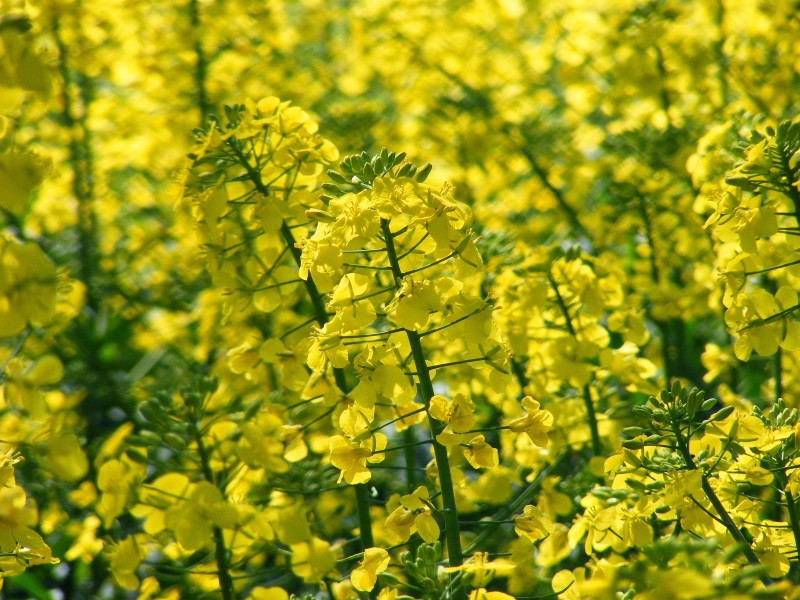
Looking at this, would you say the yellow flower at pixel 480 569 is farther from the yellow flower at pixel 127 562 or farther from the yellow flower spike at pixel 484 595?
the yellow flower at pixel 127 562

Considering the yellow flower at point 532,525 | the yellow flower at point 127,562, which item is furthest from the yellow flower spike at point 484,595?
the yellow flower at point 127,562

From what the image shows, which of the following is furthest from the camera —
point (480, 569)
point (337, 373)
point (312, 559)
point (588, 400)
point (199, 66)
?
point (199, 66)

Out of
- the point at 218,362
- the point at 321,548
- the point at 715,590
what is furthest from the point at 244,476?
the point at 218,362

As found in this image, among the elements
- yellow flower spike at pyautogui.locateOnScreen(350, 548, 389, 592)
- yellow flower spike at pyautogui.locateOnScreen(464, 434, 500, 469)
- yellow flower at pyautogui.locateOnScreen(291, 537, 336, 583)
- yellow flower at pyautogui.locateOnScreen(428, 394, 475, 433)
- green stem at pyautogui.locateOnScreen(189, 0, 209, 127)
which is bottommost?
yellow flower at pyautogui.locateOnScreen(291, 537, 336, 583)

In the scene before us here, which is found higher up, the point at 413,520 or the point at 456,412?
the point at 456,412

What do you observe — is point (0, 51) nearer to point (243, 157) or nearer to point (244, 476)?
point (243, 157)

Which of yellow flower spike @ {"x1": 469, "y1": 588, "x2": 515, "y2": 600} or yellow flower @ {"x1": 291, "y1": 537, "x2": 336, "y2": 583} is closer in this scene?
yellow flower spike @ {"x1": 469, "y1": 588, "x2": 515, "y2": 600}

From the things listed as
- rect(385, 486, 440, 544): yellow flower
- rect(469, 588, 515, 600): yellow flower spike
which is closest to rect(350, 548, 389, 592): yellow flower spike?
rect(385, 486, 440, 544): yellow flower

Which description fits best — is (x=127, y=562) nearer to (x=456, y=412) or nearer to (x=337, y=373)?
(x=337, y=373)

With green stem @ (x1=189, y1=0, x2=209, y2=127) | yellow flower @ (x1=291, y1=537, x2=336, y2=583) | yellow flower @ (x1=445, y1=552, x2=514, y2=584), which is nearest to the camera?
yellow flower @ (x1=445, y1=552, x2=514, y2=584)

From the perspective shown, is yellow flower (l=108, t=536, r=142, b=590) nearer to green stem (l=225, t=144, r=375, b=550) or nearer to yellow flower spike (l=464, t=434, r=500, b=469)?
green stem (l=225, t=144, r=375, b=550)

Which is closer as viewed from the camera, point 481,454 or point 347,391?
point 481,454

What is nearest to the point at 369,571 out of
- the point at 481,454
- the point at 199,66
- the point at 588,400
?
the point at 481,454

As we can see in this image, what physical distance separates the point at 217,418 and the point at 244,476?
11 cm
